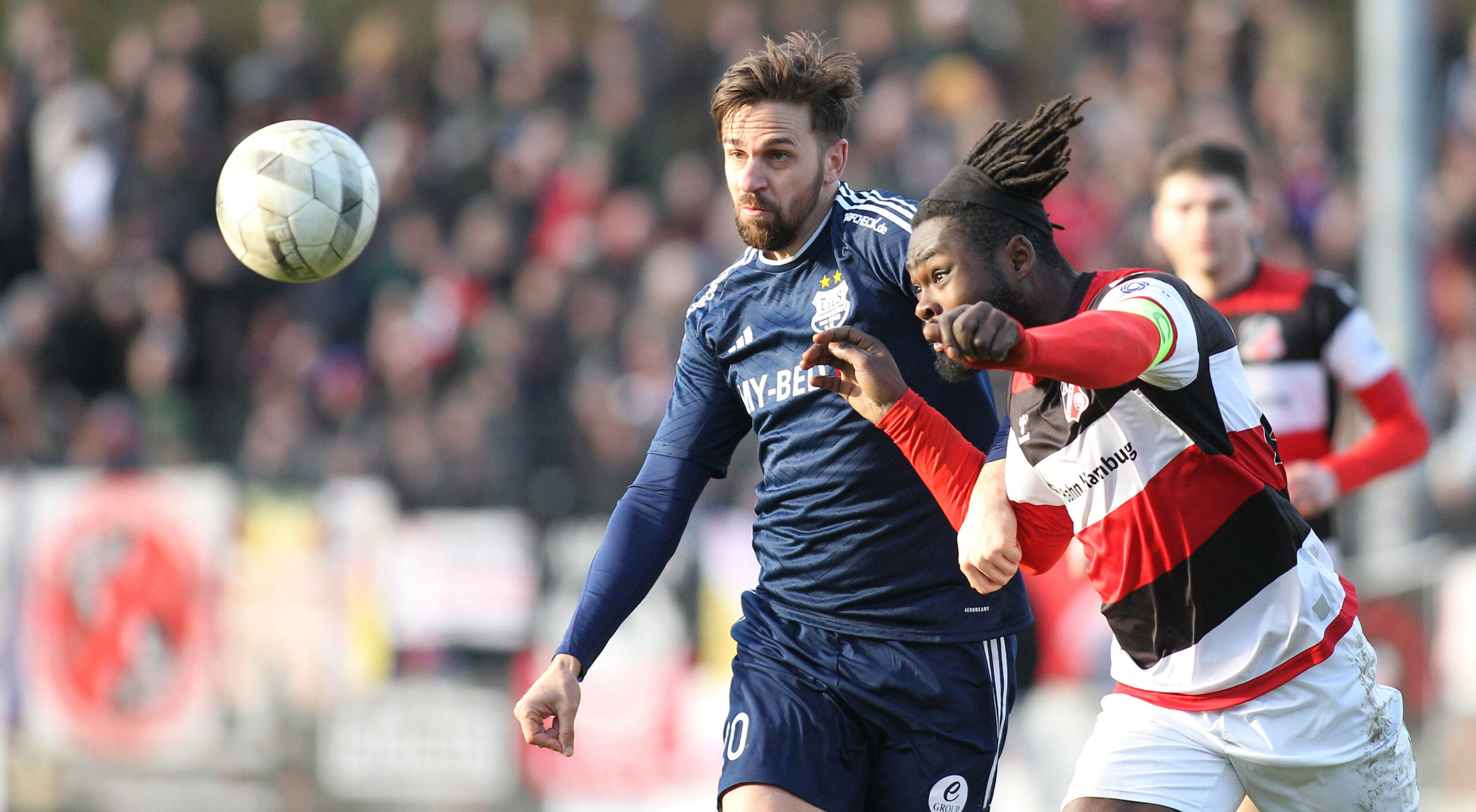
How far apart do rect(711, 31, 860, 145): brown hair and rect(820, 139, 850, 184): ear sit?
28 mm

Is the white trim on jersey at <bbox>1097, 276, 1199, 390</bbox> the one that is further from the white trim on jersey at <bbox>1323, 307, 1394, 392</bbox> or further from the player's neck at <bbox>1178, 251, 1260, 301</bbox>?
the white trim on jersey at <bbox>1323, 307, 1394, 392</bbox>

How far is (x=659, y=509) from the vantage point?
15.2ft

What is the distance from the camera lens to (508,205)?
1234 cm

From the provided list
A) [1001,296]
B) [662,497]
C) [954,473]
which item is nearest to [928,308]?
[1001,296]

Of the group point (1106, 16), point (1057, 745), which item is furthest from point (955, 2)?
point (1057, 745)

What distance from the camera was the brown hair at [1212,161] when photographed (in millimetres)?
5695

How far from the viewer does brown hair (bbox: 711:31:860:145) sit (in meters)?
4.42

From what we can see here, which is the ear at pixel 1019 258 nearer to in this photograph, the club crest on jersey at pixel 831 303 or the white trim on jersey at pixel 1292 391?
the club crest on jersey at pixel 831 303

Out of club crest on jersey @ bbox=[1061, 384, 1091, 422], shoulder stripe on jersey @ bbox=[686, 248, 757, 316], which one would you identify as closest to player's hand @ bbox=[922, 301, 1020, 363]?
club crest on jersey @ bbox=[1061, 384, 1091, 422]

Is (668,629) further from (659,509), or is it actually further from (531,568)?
(659,509)

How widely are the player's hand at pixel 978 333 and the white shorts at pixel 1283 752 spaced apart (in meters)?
1.32

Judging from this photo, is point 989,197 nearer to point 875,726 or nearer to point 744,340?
point 744,340

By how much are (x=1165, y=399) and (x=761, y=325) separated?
1351mm

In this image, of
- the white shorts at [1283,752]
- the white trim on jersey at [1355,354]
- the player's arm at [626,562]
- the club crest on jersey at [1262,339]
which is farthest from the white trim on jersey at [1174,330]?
the white trim on jersey at [1355,354]
